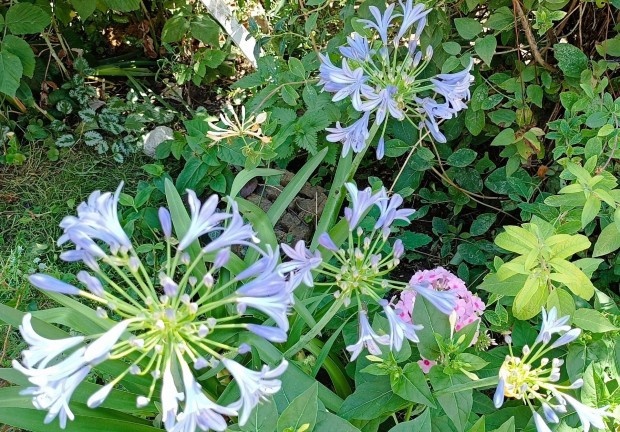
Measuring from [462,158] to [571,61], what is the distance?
1.49ft

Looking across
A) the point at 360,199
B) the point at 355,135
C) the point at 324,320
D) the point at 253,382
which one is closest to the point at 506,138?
the point at 355,135

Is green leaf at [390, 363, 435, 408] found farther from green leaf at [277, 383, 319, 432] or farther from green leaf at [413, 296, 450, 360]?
green leaf at [277, 383, 319, 432]

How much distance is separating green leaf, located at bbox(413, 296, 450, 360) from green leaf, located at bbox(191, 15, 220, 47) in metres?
1.78

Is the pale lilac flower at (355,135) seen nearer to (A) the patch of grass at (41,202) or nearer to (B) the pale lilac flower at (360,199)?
(B) the pale lilac flower at (360,199)

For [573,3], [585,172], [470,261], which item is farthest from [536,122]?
[585,172]

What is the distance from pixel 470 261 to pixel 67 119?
198 cm

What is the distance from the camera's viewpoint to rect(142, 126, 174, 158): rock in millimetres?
2752

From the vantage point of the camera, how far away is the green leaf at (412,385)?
1296mm

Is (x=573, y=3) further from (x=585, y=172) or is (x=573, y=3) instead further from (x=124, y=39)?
(x=124, y=39)

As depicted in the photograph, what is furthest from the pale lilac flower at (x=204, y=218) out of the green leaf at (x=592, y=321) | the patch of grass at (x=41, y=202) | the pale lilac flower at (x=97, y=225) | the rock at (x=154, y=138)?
the rock at (x=154, y=138)

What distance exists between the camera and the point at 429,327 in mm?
1434

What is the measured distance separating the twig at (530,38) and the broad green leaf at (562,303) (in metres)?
0.88

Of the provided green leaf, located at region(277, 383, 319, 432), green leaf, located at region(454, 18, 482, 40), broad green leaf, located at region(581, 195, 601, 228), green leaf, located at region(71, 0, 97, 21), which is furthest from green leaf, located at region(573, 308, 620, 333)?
green leaf, located at region(71, 0, 97, 21)

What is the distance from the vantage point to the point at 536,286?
1.33 m
